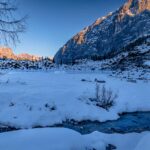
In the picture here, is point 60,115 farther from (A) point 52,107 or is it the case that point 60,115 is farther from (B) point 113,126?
(B) point 113,126

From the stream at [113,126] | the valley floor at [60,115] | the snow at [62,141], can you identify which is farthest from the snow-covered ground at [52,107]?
the snow at [62,141]

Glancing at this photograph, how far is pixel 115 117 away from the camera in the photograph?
37.3ft

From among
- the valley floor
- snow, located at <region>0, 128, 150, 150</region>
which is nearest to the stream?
the valley floor

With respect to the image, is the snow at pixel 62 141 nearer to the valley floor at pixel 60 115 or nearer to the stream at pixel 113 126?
the valley floor at pixel 60 115

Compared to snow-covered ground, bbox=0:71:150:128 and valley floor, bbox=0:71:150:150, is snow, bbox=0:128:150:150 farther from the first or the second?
snow-covered ground, bbox=0:71:150:128

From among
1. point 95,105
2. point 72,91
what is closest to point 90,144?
point 95,105

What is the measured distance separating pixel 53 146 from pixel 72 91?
290 inches

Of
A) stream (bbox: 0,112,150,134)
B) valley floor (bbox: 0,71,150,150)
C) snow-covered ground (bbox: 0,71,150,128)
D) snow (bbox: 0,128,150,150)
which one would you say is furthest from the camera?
snow-covered ground (bbox: 0,71,150,128)

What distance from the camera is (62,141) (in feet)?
22.0

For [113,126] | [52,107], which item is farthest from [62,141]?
[52,107]

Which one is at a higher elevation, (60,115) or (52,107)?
(52,107)

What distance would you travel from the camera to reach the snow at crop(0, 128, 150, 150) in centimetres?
625

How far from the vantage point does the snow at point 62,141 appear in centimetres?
625

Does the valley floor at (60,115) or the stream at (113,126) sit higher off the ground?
the valley floor at (60,115)
